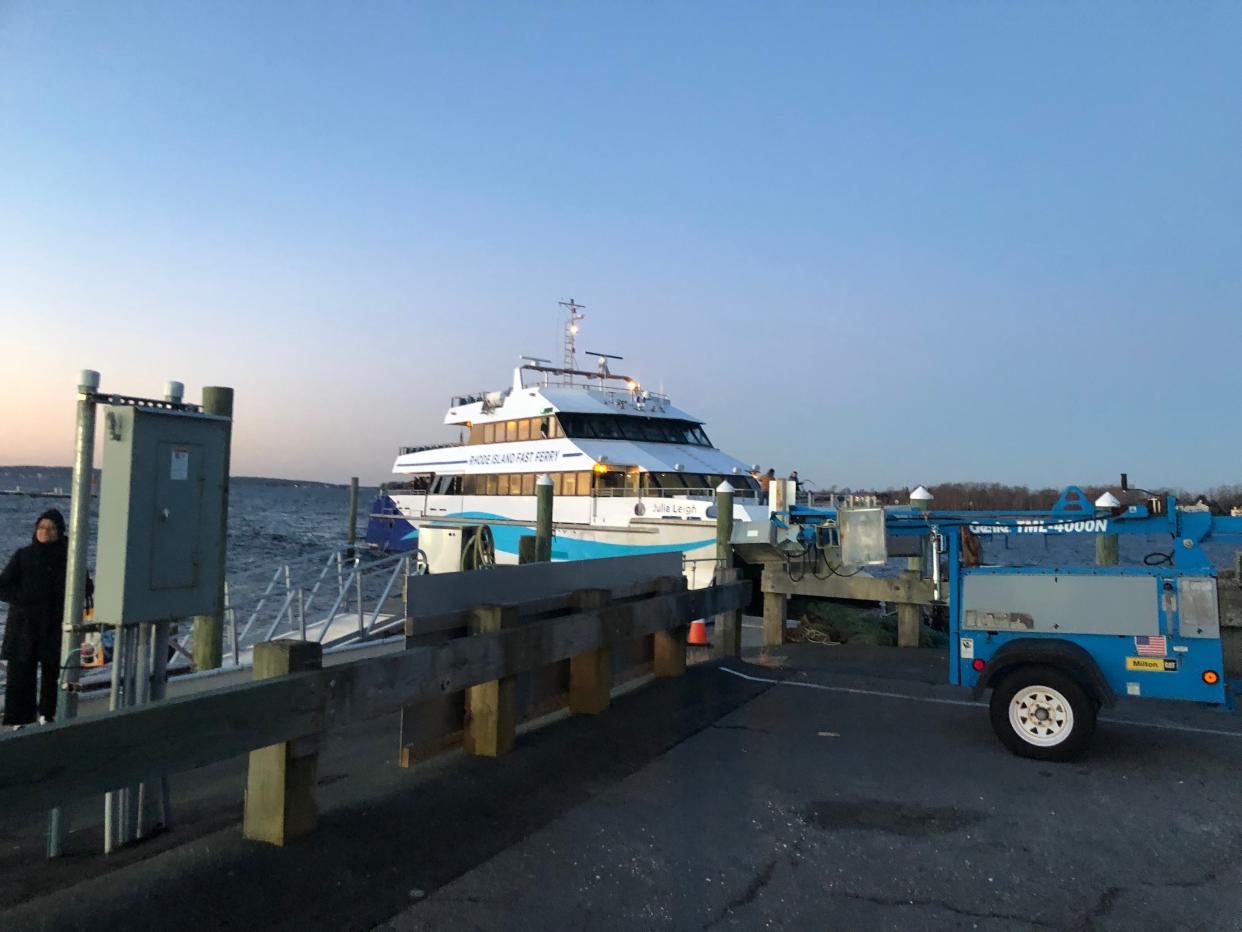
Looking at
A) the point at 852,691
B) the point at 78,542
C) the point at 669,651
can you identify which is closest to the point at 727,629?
the point at 669,651

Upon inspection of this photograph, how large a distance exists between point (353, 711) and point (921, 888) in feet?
8.88

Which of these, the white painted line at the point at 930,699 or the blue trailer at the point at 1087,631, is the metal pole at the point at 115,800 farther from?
the white painted line at the point at 930,699

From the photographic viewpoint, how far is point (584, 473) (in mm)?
24609

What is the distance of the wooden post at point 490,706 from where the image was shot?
553 centimetres

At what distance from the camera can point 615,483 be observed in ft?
80.2

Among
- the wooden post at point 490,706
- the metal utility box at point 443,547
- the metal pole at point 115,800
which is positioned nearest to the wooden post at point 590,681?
the wooden post at point 490,706

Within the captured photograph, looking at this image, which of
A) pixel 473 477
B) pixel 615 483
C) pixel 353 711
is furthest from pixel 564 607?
pixel 473 477

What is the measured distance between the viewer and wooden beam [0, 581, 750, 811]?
118 inches

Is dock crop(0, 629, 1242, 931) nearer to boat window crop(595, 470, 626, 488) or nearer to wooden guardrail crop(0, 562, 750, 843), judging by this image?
wooden guardrail crop(0, 562, 750, 843)

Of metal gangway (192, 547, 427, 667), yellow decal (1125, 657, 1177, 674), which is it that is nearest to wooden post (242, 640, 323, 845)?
metal gangway (192, 547, 427, 667)

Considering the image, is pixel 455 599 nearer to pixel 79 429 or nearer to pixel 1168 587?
pixel 79 429

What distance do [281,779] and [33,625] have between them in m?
3.12

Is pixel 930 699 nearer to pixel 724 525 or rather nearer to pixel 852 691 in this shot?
pixel 852 691

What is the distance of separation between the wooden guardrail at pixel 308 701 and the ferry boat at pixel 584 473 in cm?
1330
